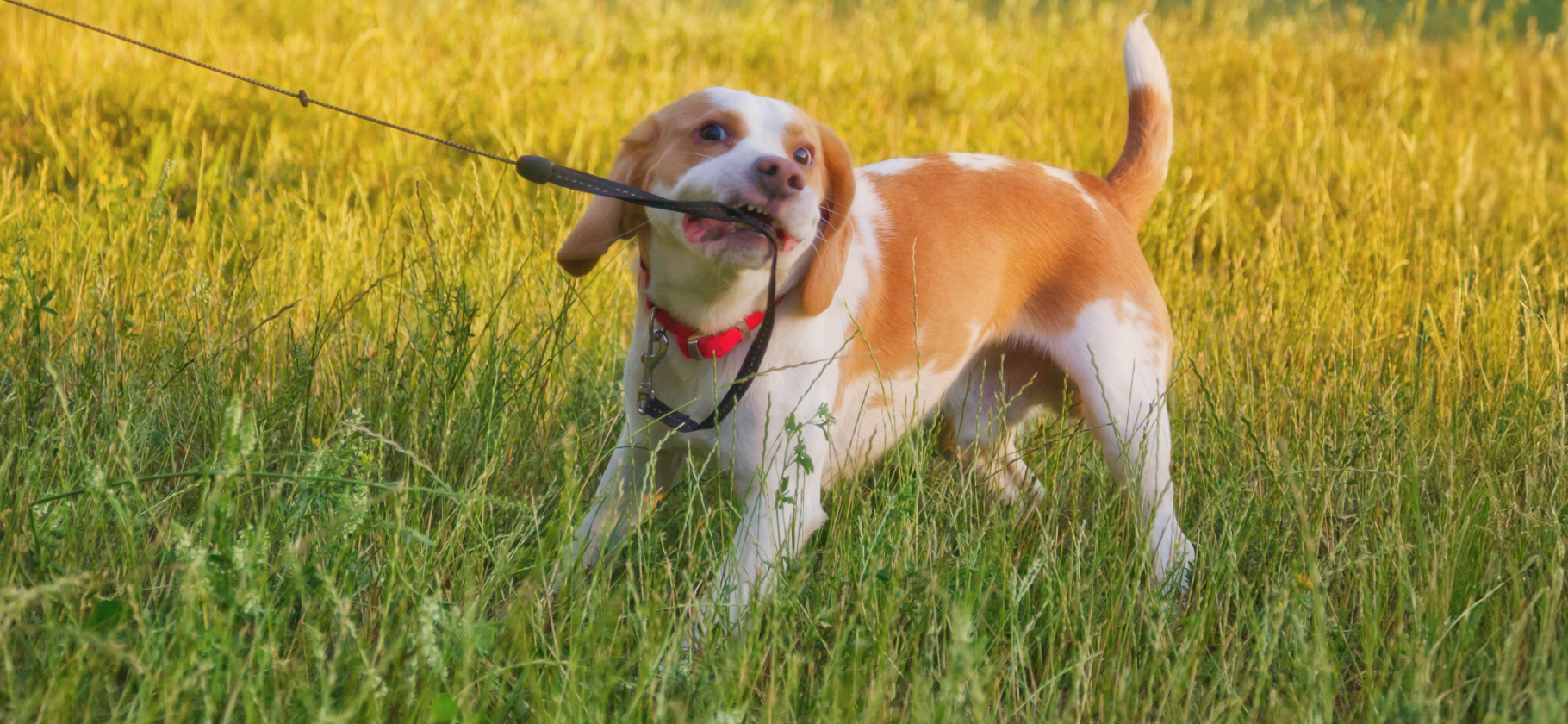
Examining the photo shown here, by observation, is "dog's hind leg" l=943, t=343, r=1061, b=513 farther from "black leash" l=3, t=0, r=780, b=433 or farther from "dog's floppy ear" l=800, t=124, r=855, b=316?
"black leash" l=3, t=0, r=780, b=433

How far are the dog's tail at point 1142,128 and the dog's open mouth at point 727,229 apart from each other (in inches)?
51.5

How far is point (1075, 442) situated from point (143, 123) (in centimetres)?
372

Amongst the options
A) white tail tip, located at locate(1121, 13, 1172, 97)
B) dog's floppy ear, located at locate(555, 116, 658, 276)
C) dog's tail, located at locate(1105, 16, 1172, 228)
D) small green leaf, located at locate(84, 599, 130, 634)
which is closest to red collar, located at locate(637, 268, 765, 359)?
dog's floppy ear, located at locate(555, 116, 658, 276)

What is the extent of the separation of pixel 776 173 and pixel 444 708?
1.00 metres

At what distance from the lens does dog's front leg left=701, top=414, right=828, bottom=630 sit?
207 centimetres

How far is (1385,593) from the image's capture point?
2064 millimetres

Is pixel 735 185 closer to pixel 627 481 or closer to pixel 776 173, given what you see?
pixel 776 173

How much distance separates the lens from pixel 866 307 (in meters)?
2.58

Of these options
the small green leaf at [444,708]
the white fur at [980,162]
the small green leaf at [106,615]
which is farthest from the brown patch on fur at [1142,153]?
the small green leaf at [106,615]

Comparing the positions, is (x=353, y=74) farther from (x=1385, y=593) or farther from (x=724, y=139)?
(x=1385, y=593)

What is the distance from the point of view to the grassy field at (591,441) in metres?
1.72

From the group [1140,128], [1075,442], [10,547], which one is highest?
[1140,128]

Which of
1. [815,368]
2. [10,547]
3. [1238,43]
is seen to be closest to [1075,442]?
[815,368]

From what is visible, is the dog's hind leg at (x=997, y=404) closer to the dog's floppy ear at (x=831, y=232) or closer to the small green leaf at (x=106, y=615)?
the dog's floppy ear at (x=831, y=232)
